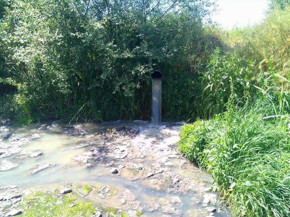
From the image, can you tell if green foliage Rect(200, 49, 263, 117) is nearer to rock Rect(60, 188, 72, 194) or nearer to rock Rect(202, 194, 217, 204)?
rock Rect(202, 194, 217, 204)

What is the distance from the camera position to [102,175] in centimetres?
343

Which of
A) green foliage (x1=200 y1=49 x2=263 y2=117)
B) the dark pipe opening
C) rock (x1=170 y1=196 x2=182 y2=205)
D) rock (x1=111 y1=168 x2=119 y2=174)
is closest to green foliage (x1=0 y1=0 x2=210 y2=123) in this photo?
the dark pipe opening

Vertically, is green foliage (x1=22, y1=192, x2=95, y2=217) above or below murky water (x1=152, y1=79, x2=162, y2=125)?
below

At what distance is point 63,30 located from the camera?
15.7 ft

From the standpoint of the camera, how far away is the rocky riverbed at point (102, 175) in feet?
9.16

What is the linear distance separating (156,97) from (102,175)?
1.98 m

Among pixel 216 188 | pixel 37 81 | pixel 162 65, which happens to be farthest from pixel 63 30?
pixel 216 188

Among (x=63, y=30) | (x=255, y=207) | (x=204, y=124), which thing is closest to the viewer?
(x=255, y=207)

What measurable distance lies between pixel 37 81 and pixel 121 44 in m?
1.80

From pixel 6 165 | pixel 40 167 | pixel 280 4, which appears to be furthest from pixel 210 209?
pixel 280 4

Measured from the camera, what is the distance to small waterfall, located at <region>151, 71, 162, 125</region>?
16.0 ft

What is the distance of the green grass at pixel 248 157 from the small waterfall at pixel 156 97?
122 centimetres

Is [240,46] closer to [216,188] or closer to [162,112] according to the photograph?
[162,112]

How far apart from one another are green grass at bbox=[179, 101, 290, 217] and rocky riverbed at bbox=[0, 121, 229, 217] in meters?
0.24
